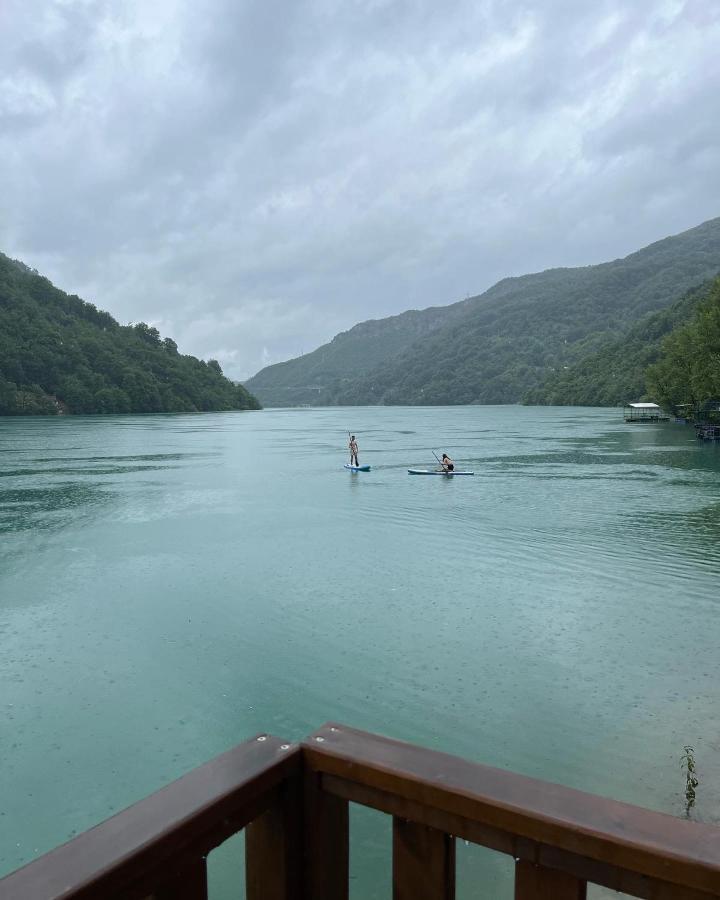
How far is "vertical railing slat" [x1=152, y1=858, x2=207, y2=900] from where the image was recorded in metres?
1.93

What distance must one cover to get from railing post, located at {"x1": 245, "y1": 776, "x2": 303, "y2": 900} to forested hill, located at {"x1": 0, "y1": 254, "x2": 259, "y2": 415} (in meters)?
132

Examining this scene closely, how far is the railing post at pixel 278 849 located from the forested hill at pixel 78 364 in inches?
5198

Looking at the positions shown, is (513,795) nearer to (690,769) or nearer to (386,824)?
(386,824)

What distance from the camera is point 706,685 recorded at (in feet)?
30.6

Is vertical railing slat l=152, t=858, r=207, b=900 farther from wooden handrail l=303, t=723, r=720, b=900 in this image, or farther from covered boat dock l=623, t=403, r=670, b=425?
covered boat dock l=623, t=403, r=670, b=425

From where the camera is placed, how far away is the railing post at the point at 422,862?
6.89ft

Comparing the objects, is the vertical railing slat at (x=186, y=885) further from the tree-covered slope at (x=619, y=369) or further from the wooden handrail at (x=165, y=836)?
the tree-covered slope at (x=619, y=369)

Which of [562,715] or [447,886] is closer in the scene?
[447,886]

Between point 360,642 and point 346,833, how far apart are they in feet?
30.0

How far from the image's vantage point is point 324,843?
2.26 m

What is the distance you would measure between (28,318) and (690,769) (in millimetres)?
155601

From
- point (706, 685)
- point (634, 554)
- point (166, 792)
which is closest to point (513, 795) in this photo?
point (166, 792)

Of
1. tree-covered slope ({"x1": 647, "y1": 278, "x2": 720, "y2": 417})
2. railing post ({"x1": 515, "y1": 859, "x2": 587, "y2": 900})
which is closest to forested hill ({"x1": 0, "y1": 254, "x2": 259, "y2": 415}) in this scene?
tree-covered slope ({"x1": 647, "y1": 278, "x2": 720, "y2": 417})

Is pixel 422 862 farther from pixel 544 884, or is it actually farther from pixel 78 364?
pixel 78 364
